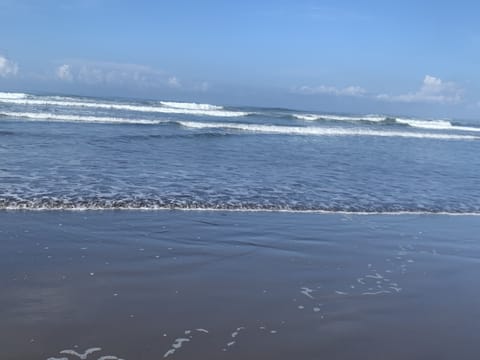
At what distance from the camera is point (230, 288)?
18.6 feet

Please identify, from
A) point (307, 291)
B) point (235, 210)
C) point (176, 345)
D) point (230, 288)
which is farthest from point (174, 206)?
point (176, 345)

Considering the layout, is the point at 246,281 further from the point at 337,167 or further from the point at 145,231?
the point at 337,167

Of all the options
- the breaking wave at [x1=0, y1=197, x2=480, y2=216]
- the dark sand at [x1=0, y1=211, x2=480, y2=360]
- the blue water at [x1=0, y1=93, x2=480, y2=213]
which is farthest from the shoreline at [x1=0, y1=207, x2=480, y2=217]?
the dark sand at [x1=0, y1=211, x2=480, y2=360]

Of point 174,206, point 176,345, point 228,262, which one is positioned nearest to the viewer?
point 176,345

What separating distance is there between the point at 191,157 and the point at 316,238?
851 cm

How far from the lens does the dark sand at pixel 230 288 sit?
14.2 ft

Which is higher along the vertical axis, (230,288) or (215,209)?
(215,209)

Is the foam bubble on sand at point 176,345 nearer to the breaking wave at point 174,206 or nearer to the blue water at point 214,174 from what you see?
the breaking wave at point 174,206

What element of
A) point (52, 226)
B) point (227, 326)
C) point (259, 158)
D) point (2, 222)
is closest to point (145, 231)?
point (52, 226)

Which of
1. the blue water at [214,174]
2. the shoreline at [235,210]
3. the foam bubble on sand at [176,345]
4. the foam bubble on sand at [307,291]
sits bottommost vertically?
the foam bubble on sand at [176,345]

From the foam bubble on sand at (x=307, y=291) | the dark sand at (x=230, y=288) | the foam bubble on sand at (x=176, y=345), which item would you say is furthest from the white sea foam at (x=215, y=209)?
the foam bubble on sand at (x=176, y=345)

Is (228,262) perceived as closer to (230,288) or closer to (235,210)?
(230,288)

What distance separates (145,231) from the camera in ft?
25.4

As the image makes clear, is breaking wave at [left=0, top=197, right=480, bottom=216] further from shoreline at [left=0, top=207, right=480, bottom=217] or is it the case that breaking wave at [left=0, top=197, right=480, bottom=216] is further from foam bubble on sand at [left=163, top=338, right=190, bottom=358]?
foam bubble on sand at [left=163, top=338, right=190, bottom=358]
